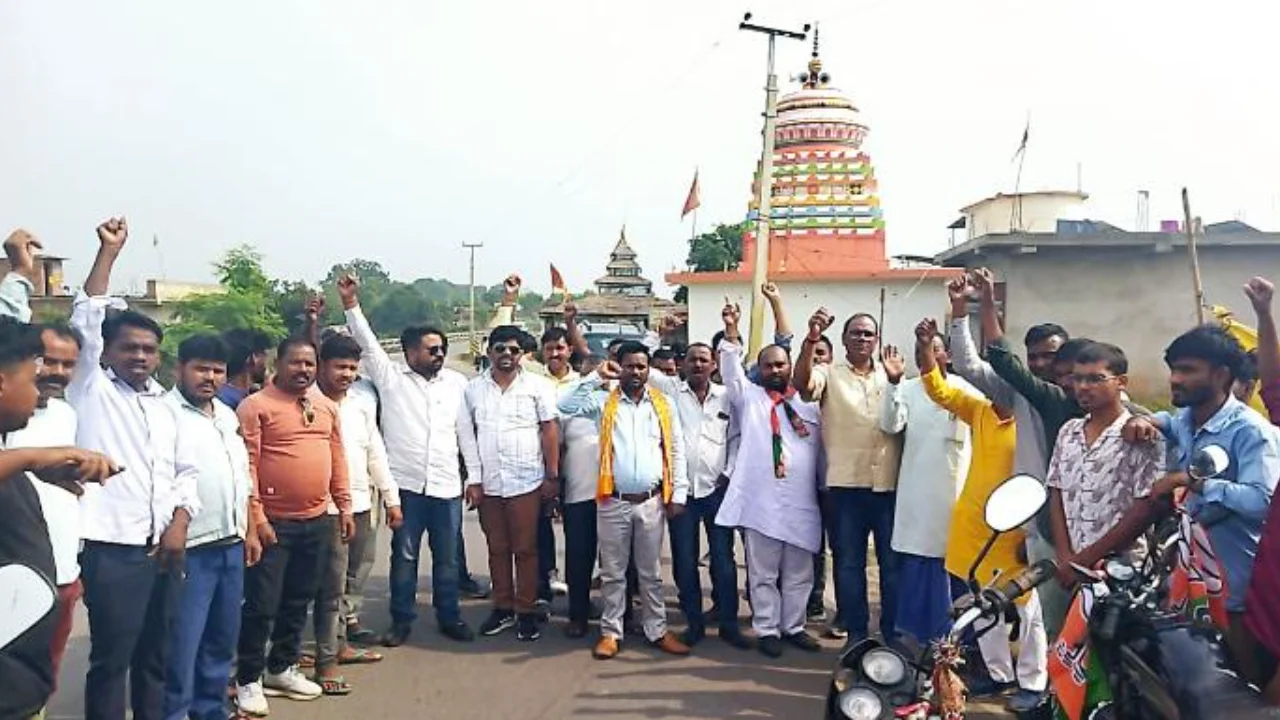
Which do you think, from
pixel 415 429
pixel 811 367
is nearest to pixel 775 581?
pixel 811 367

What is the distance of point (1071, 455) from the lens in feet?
12.6

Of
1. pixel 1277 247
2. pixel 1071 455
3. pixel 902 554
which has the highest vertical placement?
pixel 1277 247

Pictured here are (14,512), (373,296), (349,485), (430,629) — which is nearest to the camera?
(14,512)

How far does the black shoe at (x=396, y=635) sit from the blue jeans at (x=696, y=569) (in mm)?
1612

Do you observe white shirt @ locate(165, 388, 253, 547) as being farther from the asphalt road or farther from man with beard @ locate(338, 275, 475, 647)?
man with beard @ locate(338, 275, 475, 647)

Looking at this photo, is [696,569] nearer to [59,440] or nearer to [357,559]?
[357,559]

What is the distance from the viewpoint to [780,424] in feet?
18.1

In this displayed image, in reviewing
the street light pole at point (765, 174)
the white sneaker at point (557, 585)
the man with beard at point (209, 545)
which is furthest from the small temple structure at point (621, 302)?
the man with beard at point (209, 545)

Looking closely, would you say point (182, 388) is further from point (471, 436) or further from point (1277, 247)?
point (1277, 247)

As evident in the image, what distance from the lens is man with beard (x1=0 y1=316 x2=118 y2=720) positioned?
92.5 inches

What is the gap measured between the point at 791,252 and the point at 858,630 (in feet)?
53.8

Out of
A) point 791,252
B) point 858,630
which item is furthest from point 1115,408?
point 791,252

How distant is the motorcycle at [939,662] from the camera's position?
2379 millimetres

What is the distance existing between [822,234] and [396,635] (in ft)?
55.8
